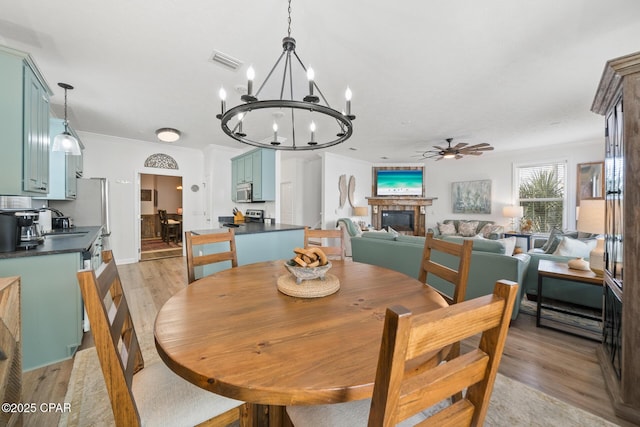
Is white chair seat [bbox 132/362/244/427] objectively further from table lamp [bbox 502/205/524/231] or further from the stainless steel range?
table lamp [bbox 502/205/524/231]

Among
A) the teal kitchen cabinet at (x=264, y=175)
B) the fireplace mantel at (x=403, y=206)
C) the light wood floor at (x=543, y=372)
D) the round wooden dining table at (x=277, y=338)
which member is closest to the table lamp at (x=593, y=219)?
the light wood floor at (x=543, y=372)

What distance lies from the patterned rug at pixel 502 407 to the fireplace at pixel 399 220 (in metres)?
6.15

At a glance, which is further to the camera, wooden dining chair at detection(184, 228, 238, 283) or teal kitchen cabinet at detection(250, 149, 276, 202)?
teal kitchen cabinet at detection(250, 149, 276, 202)

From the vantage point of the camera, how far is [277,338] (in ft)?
2.80

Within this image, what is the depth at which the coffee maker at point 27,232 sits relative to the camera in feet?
6.41

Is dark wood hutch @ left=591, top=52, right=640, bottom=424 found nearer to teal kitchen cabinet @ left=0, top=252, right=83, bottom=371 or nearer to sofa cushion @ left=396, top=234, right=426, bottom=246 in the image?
sofa cushion @ left=396, top=234, right=426, bottom=246

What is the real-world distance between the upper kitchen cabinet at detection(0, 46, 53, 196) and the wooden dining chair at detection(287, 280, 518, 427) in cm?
277

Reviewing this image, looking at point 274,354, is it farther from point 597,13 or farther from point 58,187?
point 58,187

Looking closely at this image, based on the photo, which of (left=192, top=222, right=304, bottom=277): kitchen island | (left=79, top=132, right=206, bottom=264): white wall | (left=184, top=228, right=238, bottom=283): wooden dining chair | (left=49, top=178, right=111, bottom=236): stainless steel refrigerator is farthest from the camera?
(left=79, top=132, right=206, bottom=264): white wall

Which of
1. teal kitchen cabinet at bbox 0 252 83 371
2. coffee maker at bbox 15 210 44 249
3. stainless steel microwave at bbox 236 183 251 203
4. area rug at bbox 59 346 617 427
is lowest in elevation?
area rug at bbox 59 346 617 427

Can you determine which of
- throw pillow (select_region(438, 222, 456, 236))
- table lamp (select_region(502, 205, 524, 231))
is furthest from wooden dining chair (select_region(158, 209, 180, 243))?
table lamp (select_region(502, 205, 524, 231))

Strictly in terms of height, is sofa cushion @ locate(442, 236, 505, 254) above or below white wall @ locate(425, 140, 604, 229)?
below

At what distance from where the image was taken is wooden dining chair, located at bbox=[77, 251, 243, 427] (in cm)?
73

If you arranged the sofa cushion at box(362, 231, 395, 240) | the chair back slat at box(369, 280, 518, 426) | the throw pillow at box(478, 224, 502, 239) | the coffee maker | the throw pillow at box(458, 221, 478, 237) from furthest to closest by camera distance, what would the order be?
the throw pillow at box(458, 221, 478, 237)
the throw pillow at box(478, 224, 502, 239)
the sofa cushion at box(362, 231, 395, 240)
the coffee maker
the chair back slat at box(369, 280, 518, 426)
